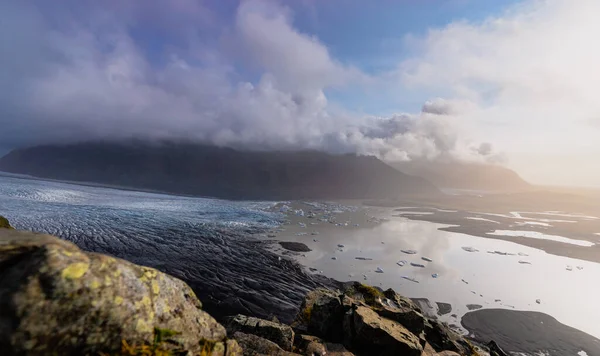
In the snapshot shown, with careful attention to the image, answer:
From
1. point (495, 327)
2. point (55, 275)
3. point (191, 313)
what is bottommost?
point (495, 327)

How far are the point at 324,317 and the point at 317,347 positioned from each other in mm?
2178

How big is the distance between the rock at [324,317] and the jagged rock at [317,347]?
3.31ft

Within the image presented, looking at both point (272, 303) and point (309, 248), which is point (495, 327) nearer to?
point (272, 303)

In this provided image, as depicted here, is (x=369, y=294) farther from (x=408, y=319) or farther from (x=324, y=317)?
(x=324, y=317)

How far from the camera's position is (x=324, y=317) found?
12961 millimetres

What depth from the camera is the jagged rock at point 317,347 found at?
34.7ft

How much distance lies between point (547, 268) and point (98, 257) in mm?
72772

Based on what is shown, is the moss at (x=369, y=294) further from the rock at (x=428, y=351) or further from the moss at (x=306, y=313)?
the moss at (x=306, y=313)

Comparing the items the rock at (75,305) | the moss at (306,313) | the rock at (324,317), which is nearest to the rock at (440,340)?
the rock at (324,317)

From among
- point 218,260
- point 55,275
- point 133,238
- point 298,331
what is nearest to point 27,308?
point 55,275

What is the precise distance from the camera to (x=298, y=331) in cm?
1309

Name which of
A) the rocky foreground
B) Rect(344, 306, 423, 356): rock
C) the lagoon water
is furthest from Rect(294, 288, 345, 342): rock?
the lagoon water

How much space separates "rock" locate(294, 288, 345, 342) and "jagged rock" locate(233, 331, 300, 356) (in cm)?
385

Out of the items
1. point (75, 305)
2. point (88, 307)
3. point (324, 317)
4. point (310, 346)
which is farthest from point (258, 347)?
point (75, 305)
